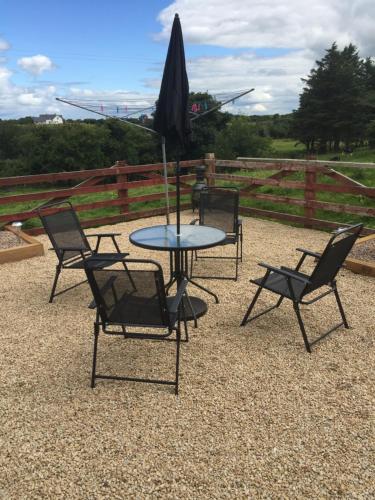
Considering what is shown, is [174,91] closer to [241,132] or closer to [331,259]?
[331,259]

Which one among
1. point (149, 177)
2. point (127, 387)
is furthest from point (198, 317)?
point (149, 177)

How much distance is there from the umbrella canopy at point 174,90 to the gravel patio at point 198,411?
1692mm

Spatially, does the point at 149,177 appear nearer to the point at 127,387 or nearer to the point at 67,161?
the point at 127,387

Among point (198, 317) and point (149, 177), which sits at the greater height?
point (149, 177)

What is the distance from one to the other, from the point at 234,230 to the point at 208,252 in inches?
32.0

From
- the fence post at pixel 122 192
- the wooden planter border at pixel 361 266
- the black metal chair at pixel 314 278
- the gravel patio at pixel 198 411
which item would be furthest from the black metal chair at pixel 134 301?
the fence post at pixel 122 192

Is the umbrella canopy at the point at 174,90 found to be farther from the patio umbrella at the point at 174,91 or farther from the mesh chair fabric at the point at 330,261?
the mesh chair fabric at the point at 330,261

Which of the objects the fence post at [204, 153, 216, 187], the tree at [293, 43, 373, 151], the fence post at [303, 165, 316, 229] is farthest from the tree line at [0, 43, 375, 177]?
the fence post at [303, 165, 316, 229]

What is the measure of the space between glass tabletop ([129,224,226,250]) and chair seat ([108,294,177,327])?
0.84 meters

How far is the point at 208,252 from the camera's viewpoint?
5691mm

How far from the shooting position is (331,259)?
312 centimetres

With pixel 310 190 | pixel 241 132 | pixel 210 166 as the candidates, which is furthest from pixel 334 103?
pixel 310 190

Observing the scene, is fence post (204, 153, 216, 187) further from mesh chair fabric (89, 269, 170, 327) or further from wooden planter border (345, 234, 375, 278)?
mesh chair fabric (89, 269, 170, 327)

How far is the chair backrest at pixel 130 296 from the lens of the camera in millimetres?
2518
